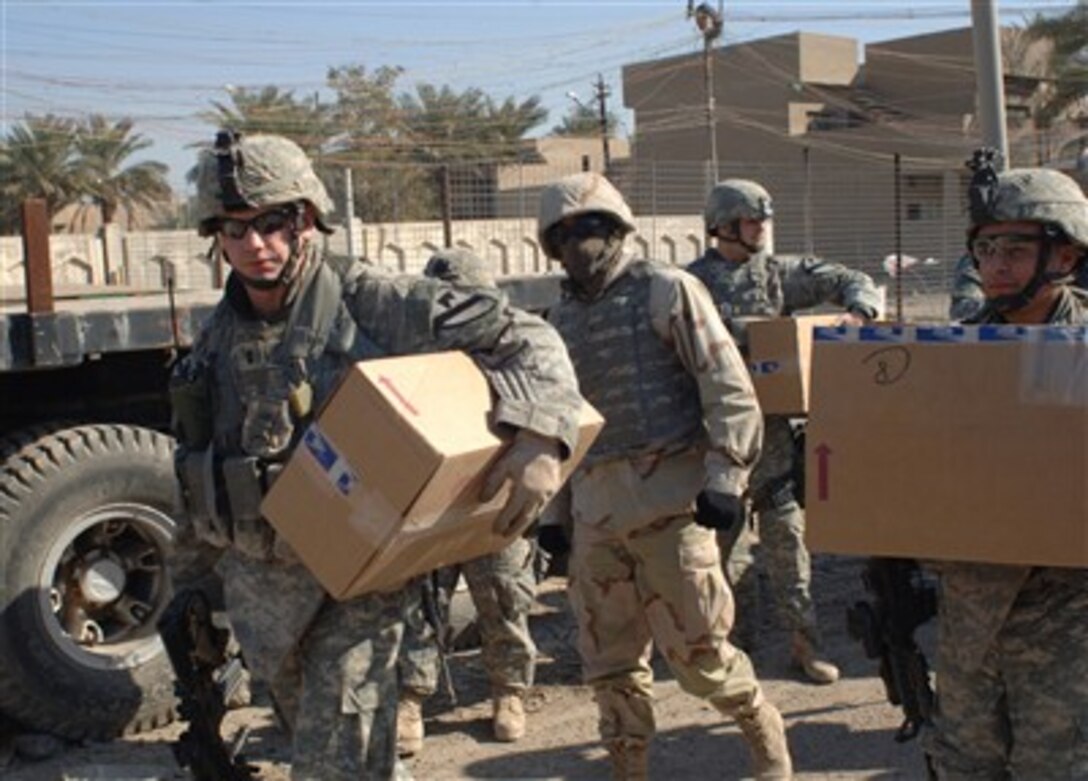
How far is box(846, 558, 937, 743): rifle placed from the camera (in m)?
3.31

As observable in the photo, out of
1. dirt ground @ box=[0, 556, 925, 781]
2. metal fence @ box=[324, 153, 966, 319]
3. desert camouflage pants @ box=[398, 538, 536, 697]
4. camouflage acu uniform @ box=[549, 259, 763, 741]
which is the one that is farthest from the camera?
metal fence @ box=[324, 153, 966, 319]

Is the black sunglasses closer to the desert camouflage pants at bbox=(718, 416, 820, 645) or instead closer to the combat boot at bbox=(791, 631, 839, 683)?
the desert camouflage pants at bbox=(718, 416, 820, 645)

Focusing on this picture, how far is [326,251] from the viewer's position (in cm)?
333

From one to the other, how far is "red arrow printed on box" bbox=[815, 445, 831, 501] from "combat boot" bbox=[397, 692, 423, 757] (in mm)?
2402

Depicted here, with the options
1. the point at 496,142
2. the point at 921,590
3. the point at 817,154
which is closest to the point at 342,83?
the point at 496,142

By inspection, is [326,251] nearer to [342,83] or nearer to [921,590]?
[921,590]

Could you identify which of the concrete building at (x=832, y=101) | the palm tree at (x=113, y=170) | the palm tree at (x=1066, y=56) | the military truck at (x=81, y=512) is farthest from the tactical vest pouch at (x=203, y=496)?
the palm tree at (x=113, y=170)

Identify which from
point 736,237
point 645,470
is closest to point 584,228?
point 645,470

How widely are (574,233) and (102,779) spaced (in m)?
2.38

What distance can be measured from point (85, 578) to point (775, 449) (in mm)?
2754

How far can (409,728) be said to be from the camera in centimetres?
509

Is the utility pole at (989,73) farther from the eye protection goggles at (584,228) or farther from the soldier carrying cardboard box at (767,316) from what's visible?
the eye protection goggles at (584,228)

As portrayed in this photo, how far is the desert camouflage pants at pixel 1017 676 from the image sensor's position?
2941mm

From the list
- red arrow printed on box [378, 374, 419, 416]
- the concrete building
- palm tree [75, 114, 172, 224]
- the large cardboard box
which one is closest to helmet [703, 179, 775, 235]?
the large cardboard box
